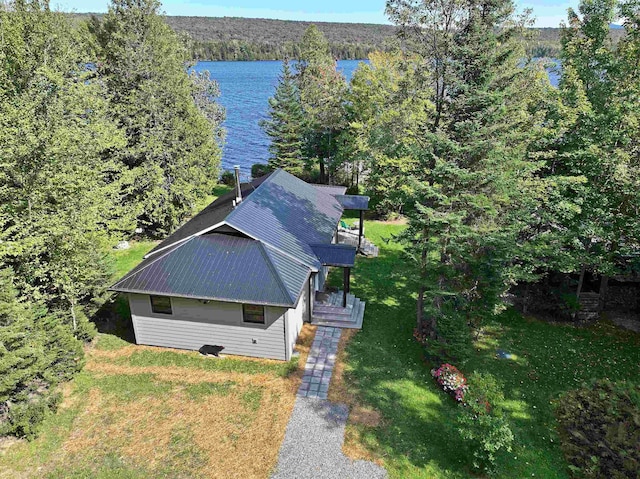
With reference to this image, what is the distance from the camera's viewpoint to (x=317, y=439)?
11.3 meters

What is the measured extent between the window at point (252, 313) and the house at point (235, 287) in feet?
0.11

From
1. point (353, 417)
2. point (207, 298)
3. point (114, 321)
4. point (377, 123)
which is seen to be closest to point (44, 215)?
point (207, 298)

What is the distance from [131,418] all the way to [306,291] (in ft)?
23.8

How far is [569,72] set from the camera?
628 inches

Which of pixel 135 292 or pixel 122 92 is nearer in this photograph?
pixel 135 292

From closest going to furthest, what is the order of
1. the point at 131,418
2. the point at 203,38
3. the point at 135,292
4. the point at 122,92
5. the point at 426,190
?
the point at 131,418 < the point at 426,190 < the point at 135,292 < the point at 122,92 < the point at 203,38

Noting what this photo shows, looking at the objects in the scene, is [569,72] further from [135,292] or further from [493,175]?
[135,292]

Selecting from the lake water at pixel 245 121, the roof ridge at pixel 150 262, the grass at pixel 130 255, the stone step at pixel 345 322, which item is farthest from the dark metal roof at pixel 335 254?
the lake water at pixel 245 121

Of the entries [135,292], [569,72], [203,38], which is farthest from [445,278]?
[203,38]

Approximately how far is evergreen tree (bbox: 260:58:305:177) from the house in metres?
18.7

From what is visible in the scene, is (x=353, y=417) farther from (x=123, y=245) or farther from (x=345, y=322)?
(x=123, y=245)

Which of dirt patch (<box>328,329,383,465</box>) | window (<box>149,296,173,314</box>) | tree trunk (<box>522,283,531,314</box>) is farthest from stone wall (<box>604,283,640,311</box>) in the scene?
window (<box>149,296,173,314</box>)

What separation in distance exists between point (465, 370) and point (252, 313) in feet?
25.4

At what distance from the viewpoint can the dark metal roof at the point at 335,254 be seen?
1577cm
